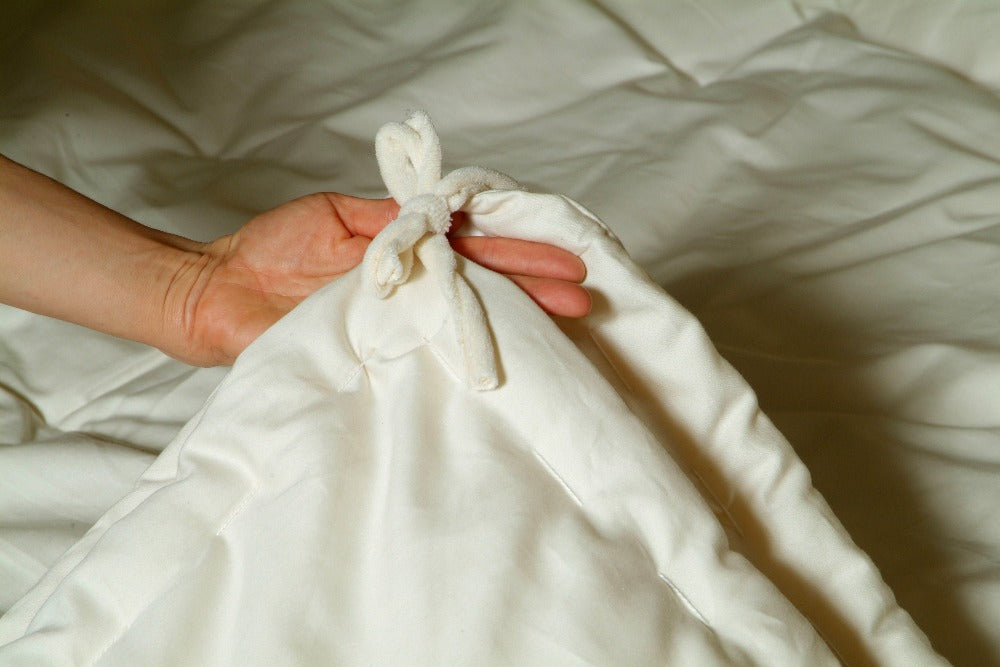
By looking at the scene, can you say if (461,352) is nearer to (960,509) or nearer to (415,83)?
(960,509)

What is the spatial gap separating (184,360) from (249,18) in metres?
0.70

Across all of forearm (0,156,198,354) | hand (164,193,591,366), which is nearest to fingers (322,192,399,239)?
hand (164,193,591,366)

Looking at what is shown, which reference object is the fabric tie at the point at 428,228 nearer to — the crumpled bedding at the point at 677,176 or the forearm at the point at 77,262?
the crumpled bedding at the point at 677,176

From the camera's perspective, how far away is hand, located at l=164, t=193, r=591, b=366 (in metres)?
0.84

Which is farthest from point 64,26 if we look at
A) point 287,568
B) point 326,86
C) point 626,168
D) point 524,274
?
point 287,568

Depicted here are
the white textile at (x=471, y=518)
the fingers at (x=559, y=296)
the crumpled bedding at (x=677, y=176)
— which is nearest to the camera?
the white textile at (x=471, y=518)

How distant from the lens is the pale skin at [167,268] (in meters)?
0.84

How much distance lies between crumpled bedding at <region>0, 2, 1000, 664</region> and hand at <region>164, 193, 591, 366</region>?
0.23 ft

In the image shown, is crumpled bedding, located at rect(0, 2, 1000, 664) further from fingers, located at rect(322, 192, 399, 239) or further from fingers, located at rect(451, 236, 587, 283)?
fingers, located at rect(322, 192, 399, 239)

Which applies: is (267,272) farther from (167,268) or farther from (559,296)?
(559,296)

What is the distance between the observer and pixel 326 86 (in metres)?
1.29

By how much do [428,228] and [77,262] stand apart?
42cm

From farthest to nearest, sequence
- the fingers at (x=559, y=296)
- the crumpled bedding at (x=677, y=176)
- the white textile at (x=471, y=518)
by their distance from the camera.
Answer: the crumpled bedding at (x=677, y=176) → the fingers at (x=559, y=296) → the white textile at (x=471, y=518)

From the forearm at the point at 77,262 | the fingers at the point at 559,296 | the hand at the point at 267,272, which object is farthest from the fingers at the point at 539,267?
the forearm at the point at 77,262
